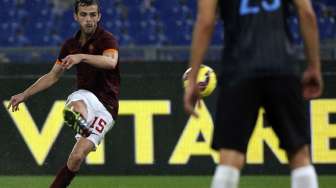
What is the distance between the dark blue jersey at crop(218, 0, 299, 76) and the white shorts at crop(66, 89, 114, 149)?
3292 millimetres

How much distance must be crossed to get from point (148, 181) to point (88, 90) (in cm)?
303

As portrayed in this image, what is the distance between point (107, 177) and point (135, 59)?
1771 millimetres

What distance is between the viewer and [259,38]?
5.31 metres

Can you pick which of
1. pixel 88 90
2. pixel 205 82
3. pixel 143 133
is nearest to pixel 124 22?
pixel 143 133

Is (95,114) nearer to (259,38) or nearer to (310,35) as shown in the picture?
(259,38)

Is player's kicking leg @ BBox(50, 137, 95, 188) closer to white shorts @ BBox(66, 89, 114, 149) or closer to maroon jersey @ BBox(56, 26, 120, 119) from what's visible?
white shorts @ BBox(66, 89, 114, 149)

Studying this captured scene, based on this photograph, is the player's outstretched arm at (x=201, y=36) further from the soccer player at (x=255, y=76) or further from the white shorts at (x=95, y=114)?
the white shorts at (x=95, y=114)

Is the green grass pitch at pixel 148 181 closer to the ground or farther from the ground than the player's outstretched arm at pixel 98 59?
closer to the ground

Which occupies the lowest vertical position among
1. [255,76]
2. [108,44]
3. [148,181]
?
[148,181]

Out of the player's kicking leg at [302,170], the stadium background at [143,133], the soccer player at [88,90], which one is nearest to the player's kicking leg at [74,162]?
the soccer player at [88,90]

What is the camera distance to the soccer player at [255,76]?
528cm

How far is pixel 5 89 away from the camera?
1244 centimetres

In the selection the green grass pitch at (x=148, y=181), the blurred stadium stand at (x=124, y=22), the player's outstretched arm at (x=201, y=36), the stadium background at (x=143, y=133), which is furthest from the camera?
the blurred stadium stand at (x=124, y=22)

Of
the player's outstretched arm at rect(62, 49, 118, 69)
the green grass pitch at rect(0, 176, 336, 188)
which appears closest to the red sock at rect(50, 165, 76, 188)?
the player's outstretched arm at rect(62, 49, 118, 69)
